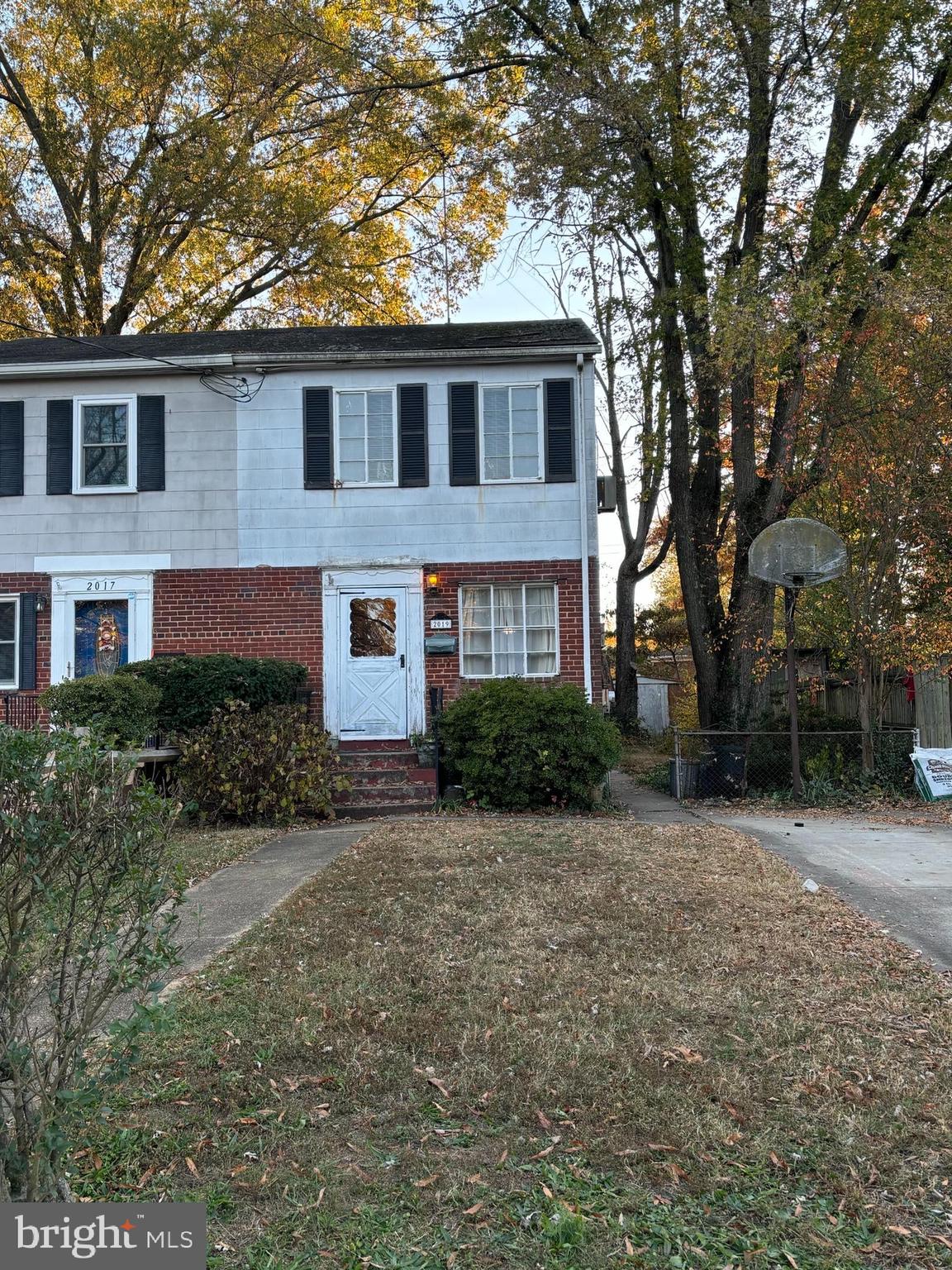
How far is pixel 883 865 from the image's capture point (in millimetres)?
7984

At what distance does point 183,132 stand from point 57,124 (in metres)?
3.08

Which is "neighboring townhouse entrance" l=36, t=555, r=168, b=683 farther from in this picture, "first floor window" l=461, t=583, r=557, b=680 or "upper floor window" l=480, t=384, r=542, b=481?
"upper floor window" l=480, t=384, r=542, b=481

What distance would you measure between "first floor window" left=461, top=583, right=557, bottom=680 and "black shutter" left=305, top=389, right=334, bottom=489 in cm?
247

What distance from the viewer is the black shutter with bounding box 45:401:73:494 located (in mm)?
13492

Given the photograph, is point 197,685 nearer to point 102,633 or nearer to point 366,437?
point 102,633

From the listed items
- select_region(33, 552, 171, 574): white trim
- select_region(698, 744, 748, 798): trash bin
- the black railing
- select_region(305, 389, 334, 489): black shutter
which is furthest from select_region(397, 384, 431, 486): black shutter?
the black railing

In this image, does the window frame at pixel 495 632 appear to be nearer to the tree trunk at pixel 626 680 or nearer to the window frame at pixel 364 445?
the window frame at pixel 364 445

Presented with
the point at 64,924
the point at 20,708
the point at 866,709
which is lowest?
the point at 64,924

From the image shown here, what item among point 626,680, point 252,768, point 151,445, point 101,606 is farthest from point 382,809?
point 626,680

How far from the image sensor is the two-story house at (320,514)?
13.2 m

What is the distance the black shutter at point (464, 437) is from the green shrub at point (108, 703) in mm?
4977

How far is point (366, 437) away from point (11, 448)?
4.81m

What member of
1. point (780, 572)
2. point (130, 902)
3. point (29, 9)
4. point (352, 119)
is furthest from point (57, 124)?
point (130, 902)

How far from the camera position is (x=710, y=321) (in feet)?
41.9
